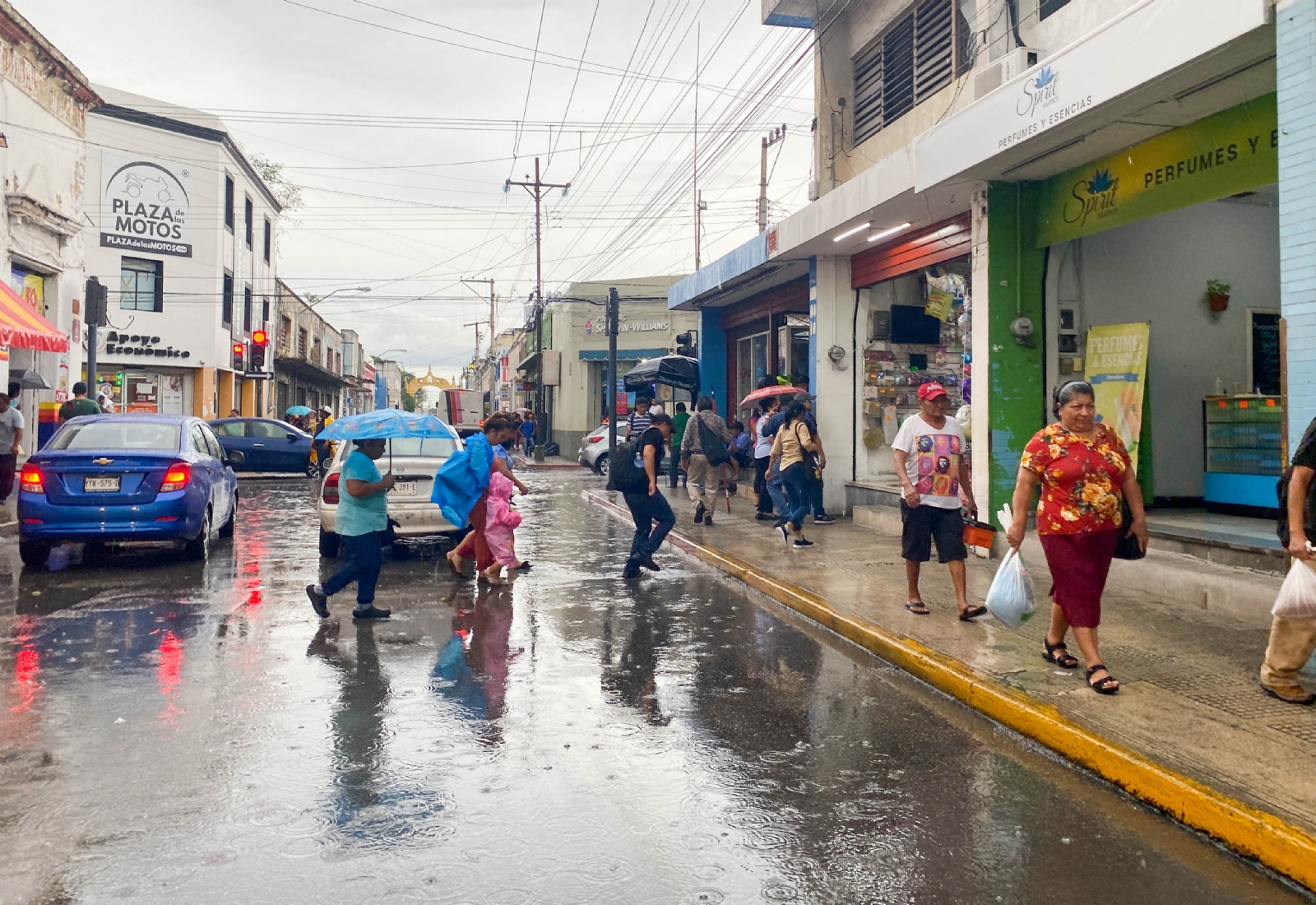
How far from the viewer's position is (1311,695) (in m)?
5.21

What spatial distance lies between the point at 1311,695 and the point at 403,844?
182 inches

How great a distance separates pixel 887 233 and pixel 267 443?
16318 millimetres

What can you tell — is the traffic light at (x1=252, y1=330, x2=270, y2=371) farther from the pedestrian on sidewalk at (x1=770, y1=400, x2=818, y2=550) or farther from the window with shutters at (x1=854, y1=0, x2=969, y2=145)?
the pedestrian on sidewalk at (x1=770, y1=400, x2=818, y2=550)

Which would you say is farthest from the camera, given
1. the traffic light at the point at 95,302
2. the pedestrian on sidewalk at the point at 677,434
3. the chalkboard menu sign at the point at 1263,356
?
the pedestrian on sidewalk at the point at 677,434

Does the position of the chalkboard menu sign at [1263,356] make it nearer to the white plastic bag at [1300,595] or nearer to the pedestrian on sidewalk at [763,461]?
the pedestrian on sidewalk at [763,461]

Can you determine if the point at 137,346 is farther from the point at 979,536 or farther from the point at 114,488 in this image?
the point at 979,536

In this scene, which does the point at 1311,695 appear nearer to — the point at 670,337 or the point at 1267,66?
the point at 1267,66

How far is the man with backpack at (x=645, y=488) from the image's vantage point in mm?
9398

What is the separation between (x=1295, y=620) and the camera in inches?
203

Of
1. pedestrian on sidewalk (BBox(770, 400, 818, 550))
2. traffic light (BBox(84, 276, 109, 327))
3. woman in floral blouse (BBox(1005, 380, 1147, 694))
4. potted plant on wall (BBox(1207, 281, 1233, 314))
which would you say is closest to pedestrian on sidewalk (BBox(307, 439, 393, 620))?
woman in floral blouse (BBox(1005, 380, 1147, 694))

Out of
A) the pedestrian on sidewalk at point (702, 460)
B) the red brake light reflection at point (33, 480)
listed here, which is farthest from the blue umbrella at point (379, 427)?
the pedestrian on sidewalk at point (702, 460)

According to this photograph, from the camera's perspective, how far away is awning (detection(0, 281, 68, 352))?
13703 mm

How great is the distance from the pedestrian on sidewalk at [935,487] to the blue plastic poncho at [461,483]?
12.5 feet

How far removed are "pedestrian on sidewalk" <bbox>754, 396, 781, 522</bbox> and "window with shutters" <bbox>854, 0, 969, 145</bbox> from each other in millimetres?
4266
